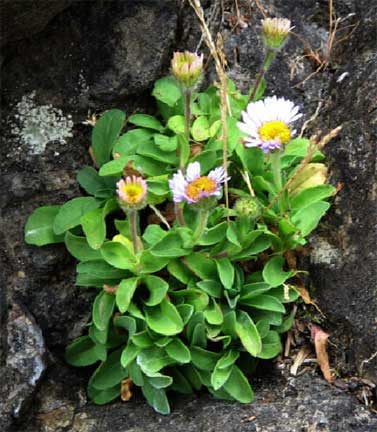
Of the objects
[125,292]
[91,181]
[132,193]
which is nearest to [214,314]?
[125,292]

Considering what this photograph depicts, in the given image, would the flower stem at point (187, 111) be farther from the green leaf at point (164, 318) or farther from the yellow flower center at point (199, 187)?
the green leaf at point (164, 318)

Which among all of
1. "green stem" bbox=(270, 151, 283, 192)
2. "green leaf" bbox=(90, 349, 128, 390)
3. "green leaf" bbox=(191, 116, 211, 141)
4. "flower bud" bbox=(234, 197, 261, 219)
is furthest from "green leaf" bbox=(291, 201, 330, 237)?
"green leaf" bbox=(90, 349, 128, 390)

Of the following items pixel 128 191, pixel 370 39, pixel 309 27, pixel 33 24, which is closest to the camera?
pixel 128 191

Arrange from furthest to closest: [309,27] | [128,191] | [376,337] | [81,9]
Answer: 1. [309,27]
2. [81,9]
3. [376,337]
4. [128,191]

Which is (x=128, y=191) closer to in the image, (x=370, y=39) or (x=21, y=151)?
(x=21, y=151)

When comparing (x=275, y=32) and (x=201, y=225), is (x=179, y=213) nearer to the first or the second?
(x=201, y=225)

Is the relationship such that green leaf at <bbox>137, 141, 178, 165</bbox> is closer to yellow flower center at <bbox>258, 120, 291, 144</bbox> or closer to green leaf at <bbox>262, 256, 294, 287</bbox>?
yellow flower center at <bbox>258, 120, 291, 144</bbox>

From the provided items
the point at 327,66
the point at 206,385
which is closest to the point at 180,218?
the point at 206,385

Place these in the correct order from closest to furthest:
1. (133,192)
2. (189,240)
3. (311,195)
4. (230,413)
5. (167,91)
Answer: (133,192) < (230,413) < (189,240) < (311,195) < (167,91)
